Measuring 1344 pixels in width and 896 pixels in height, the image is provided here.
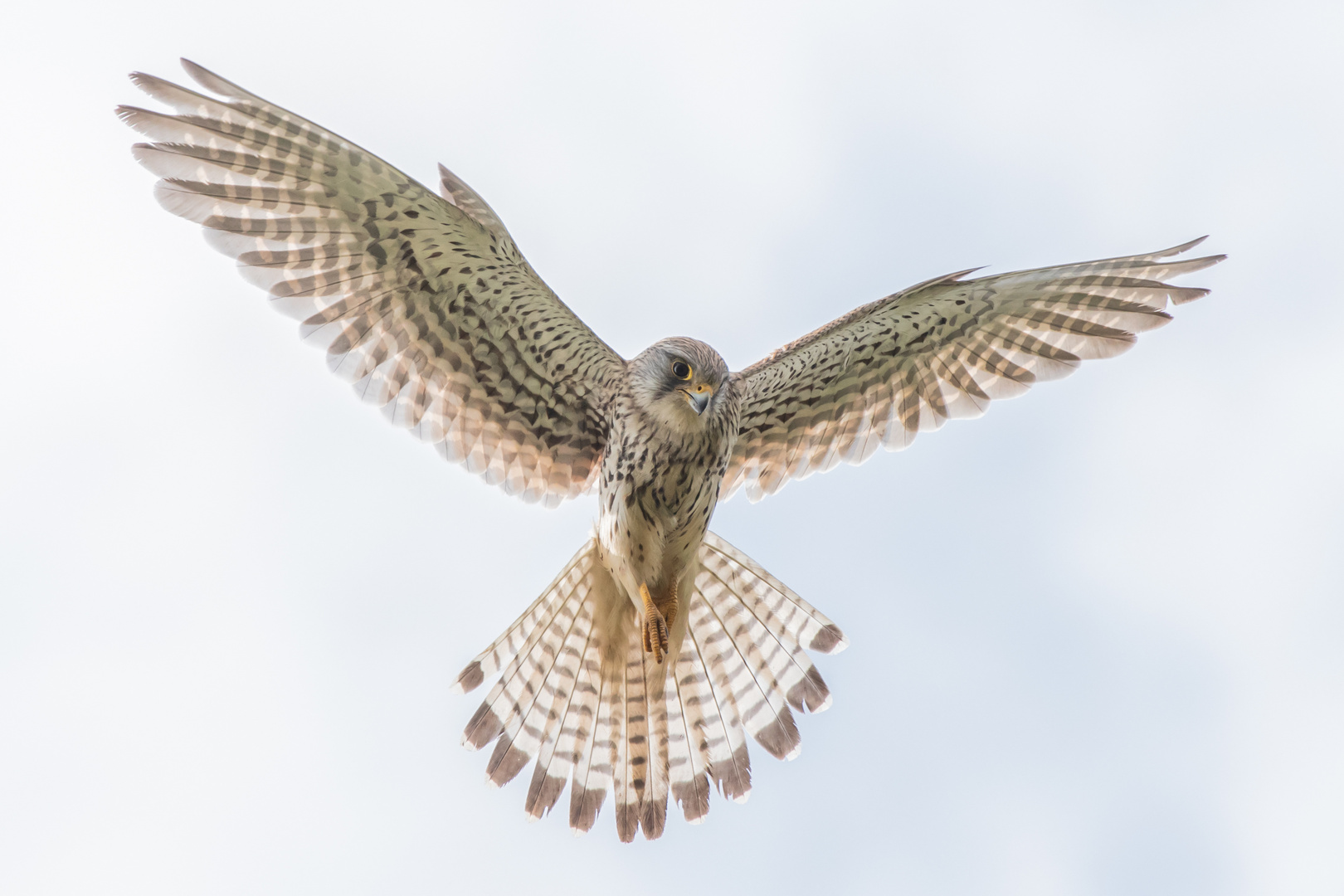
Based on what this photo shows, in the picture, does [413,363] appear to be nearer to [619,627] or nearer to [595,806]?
[619,627]

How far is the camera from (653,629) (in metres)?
6.60

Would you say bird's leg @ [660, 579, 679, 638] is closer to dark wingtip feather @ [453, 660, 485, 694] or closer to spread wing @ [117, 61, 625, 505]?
spread wing @ [117, 61, 625, 505]

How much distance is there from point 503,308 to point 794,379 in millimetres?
1913

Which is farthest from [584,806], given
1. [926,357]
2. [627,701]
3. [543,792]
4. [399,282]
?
[926,357]

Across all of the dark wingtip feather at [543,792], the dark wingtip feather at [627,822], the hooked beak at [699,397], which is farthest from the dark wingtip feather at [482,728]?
the hooked beak at [699,397]

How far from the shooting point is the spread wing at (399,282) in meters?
5.80

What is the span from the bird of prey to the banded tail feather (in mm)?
12

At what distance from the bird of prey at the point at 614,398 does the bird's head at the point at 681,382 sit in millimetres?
14

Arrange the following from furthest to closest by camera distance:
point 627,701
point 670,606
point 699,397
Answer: point 627,701, point 670,606, point 699,397

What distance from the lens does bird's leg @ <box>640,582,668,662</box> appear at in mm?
6566

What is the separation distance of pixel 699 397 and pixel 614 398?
72cm

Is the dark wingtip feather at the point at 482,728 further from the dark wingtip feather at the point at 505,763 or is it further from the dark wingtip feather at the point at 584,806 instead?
the dark wingtip feather at the point at 584,806

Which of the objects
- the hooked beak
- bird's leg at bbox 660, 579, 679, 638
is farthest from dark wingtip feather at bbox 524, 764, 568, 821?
the hooked beak

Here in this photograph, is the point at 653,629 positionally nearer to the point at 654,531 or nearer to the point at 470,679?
the point at 654,531
